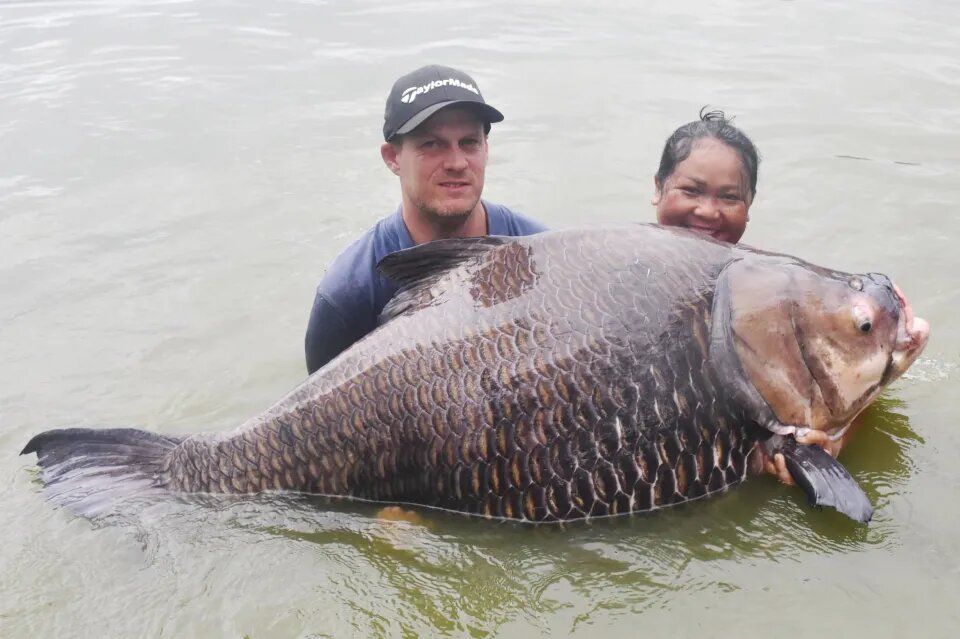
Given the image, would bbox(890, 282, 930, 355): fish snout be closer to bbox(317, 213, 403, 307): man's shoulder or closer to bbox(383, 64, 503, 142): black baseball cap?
bbox(383, 64, 503, 142): black baseball cap

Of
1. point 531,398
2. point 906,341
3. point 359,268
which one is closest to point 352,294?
point 359,268

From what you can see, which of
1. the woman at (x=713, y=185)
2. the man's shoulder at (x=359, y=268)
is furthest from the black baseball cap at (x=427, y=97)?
the woman at (x=713, y=185)

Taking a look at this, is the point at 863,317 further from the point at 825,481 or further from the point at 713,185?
the point at 713,185

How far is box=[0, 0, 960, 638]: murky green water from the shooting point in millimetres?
2916

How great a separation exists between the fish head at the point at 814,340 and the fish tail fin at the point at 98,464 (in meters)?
2.18

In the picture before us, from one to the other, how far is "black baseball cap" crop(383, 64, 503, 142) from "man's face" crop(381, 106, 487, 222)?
1.9 inches

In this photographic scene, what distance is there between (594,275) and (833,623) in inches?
52.2

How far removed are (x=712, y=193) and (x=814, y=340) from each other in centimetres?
123

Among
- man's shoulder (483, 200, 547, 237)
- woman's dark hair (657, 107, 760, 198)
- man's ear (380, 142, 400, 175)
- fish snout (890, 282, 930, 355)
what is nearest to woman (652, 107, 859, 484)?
woman's dark hair (657, 107, 760, 198)

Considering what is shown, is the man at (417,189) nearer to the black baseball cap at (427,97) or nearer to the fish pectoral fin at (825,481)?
the black baseball cap at (427,97)

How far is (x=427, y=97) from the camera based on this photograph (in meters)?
3.75

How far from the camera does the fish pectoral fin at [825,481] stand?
2.88 meters

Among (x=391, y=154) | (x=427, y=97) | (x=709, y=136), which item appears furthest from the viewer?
(x=709, y=136)

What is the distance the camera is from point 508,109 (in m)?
8.37
